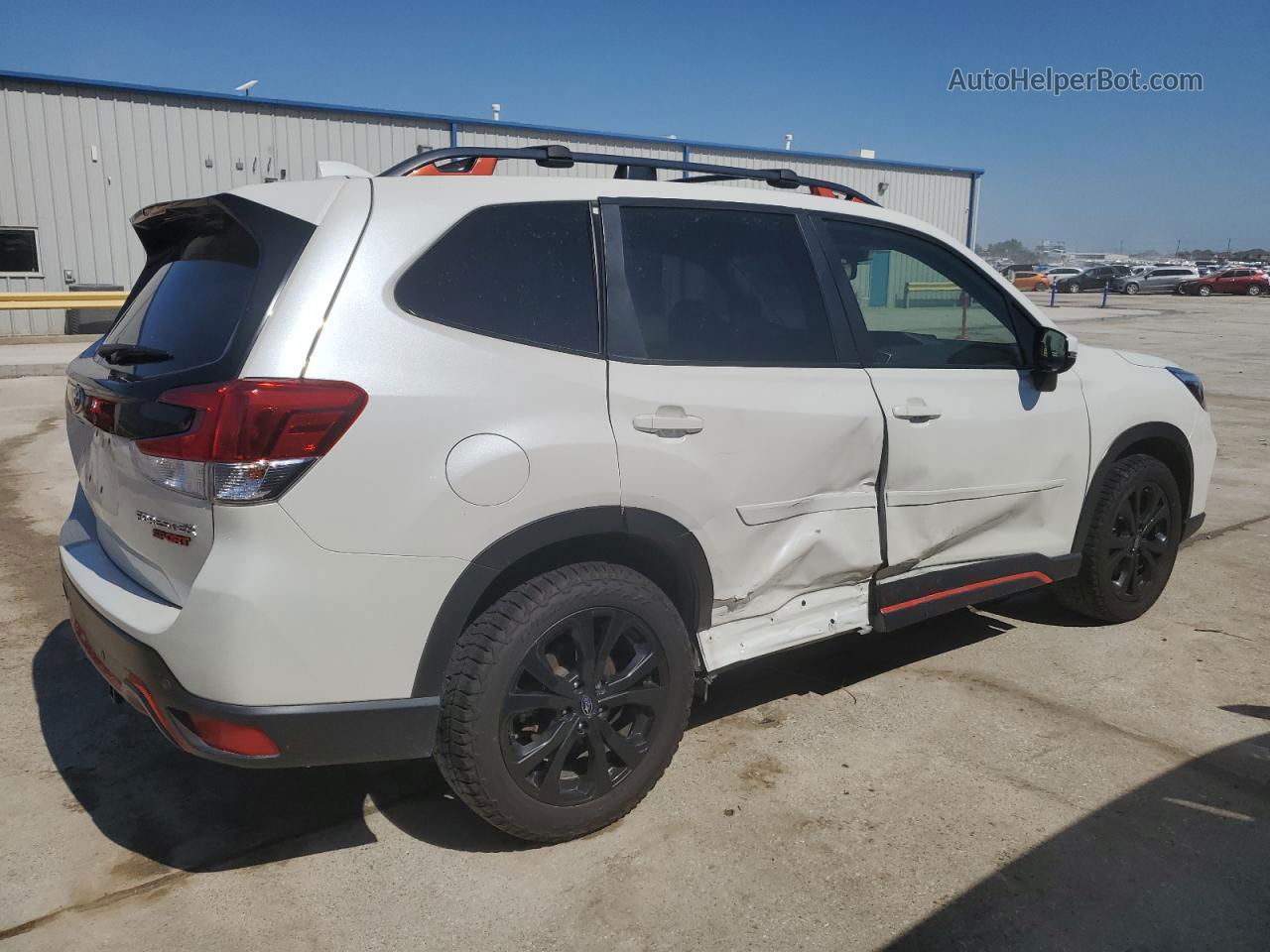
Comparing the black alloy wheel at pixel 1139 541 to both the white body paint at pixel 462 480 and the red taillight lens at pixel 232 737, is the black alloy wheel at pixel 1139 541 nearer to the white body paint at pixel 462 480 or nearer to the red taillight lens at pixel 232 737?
the white body paint at pixel 462 480

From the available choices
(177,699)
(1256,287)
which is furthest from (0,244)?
(1256,287)

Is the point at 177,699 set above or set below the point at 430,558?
below

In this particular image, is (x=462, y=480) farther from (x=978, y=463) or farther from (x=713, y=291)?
(x=978, y=463)

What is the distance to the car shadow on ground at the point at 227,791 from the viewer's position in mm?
2998

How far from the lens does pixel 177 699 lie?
8.14ft

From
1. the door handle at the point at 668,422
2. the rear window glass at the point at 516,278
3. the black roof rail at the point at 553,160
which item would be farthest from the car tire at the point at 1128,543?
the rear window glass at the point at 516,278

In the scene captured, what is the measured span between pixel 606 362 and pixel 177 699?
1.39 metres

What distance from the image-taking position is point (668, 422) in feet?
9.69

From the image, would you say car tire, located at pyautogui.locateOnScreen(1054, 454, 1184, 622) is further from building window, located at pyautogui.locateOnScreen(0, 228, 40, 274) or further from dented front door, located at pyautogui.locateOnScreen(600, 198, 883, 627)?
building window, located at pyautogui.locateOnScreen(0, 228, 40, 274)

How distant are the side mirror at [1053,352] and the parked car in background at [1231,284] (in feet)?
176

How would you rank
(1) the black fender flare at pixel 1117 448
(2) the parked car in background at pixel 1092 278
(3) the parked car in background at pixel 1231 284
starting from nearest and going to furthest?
(1) the black fender flare at pixel 1117 448 < (3) the parked car in background at pixel 1231 284 < (2) the parked car in background at pixel 1092 278

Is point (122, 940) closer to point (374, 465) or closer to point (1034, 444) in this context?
point (374, 465)

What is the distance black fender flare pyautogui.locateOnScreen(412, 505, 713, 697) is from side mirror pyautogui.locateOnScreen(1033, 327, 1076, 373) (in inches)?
70.6

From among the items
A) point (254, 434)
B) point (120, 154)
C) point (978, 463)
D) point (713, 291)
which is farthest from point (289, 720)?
point (120, 154)
